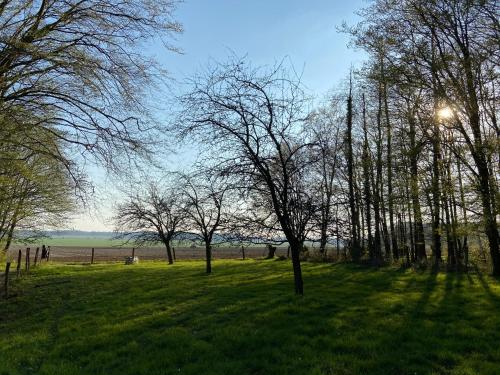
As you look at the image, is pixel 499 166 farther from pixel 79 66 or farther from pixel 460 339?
pixel 79 66

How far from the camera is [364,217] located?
2783cm

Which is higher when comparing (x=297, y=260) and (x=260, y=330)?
(x=297, y=260)

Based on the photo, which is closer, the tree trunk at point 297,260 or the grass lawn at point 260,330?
the grass lawn at point 260,330

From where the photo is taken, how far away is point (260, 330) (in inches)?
327

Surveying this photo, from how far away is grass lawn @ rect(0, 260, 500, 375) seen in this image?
657 centimetres

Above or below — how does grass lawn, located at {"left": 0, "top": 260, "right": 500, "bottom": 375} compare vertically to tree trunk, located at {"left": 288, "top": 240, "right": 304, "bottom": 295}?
below

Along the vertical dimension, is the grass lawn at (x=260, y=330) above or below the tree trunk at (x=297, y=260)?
below

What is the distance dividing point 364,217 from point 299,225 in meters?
16.9

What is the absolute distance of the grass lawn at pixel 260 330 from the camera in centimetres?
657

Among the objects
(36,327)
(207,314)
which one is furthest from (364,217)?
(36,327)

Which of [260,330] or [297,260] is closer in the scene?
[260,330]

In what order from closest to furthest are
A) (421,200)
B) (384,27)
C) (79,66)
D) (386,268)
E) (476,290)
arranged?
(79,66), (476,290), (384,27), (421,200), (386,268)

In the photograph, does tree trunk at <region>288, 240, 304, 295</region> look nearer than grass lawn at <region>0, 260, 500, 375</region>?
No

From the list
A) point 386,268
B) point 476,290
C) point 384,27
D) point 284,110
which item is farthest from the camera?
point 386,268
